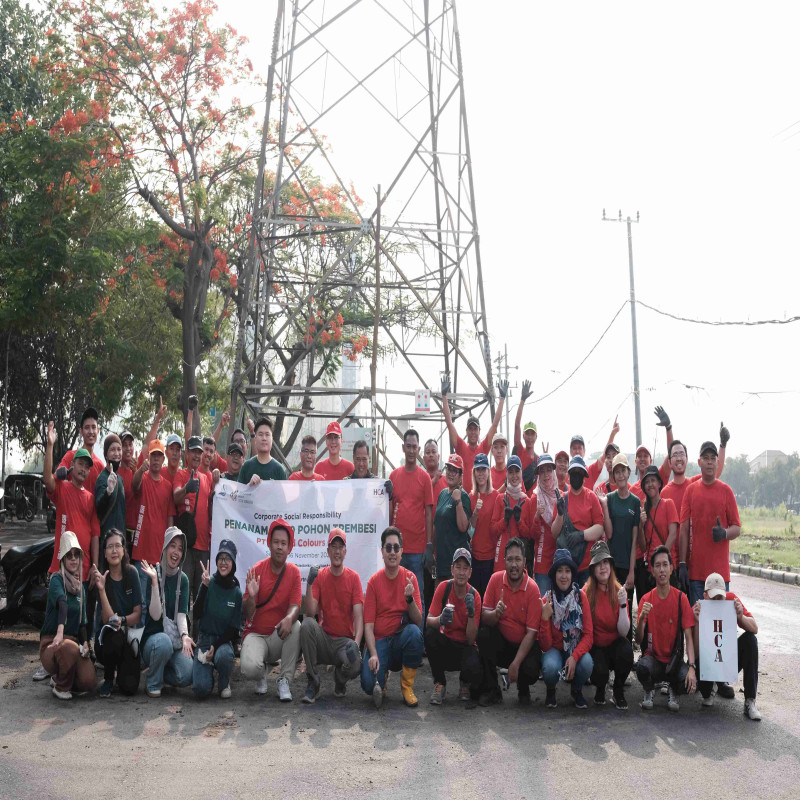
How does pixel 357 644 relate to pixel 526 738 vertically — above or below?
above

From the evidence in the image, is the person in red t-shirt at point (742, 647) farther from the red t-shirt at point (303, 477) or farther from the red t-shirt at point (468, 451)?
the red t-shirt at point (303, 477)

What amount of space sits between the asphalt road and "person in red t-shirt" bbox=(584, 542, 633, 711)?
244 millimetres

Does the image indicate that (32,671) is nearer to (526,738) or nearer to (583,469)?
(526,738)

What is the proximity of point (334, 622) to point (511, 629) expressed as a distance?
5.14 feet

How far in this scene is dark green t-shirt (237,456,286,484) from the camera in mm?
9570

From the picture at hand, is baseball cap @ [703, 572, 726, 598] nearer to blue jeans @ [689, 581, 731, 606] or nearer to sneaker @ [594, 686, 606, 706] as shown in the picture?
blue jeans @ [689, 581, 731, 606]

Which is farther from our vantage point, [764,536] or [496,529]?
[764,536]

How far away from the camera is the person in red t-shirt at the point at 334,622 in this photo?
7.71 metres

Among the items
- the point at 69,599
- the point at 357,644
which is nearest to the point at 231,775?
the point at 357,644

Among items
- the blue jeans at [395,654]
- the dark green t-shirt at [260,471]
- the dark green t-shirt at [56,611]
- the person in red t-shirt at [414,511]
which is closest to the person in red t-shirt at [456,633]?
the blue jeans at [395,654]

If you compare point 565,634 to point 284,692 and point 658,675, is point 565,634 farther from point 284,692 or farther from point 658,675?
point 284,692

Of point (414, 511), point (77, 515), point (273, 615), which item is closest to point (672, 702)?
point (414, 511)

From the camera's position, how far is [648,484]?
29.0ft

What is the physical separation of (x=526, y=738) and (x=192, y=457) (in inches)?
175
